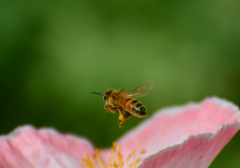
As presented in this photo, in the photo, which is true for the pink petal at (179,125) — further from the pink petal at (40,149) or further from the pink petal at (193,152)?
the pink petal at (40,149)

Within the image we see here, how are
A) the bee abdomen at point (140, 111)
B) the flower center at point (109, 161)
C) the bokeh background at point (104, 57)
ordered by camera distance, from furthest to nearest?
the bokeh background at point (104, 57) < the flower center at point (109, 161) < the bee abdomen at point (140, 111)

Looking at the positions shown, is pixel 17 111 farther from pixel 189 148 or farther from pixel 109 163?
pixel 189 148

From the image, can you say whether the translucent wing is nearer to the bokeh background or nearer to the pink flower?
the pink flower

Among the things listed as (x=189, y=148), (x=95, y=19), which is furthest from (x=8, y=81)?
(x=189, y=148)

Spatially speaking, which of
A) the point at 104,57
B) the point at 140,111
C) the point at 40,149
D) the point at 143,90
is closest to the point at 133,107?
the point at 140,111

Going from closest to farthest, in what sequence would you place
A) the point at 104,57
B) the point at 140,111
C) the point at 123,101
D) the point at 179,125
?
the point at 140,111 < the point at 123,101 < the point at 179,125 < the point at 104,57

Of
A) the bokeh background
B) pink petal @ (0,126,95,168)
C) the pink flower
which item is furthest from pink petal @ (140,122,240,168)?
the bokeh background

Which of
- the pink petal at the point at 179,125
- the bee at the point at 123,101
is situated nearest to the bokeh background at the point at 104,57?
the pink petal at the point at 179,125

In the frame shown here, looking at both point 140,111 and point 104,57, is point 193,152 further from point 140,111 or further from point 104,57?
point 104,57
